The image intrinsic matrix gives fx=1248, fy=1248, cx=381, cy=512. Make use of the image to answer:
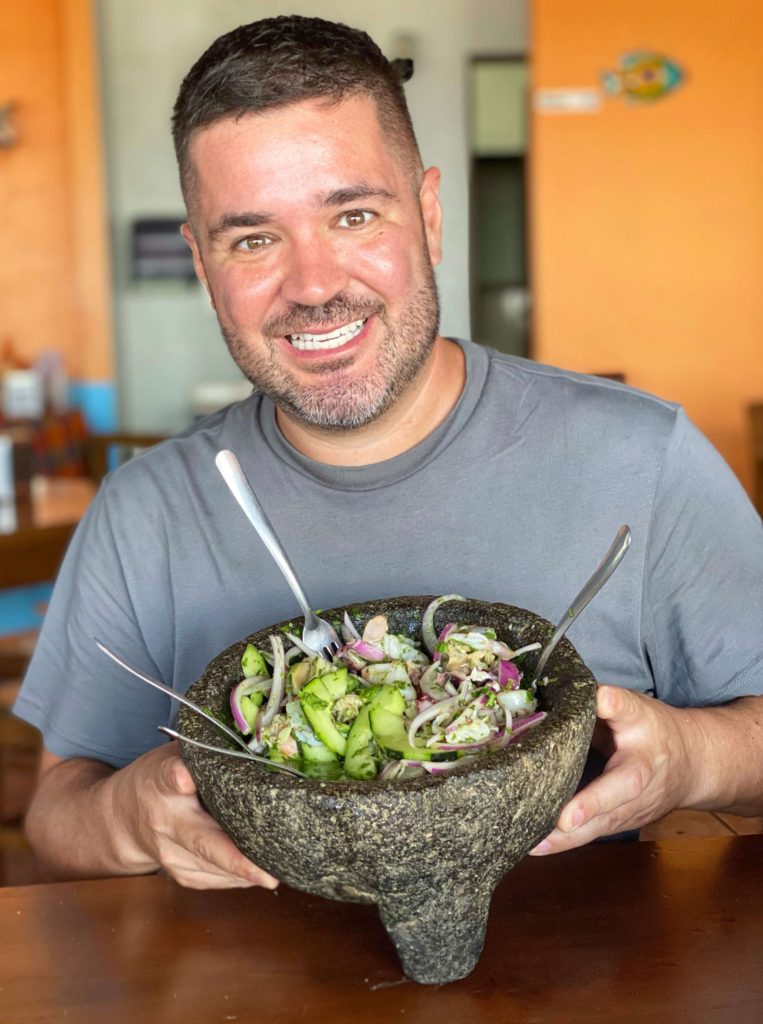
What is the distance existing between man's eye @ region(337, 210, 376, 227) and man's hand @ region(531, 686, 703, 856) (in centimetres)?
56

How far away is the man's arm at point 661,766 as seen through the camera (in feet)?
3.06

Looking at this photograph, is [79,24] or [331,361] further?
[79,24]

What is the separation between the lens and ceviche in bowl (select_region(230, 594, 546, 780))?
84 cm

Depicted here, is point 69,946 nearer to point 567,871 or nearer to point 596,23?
point 567,871

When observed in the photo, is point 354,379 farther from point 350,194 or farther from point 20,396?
point 20,396

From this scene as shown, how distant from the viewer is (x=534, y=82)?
402 cm

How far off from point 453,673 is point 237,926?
26 cm

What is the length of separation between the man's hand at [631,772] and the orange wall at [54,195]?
4907mm

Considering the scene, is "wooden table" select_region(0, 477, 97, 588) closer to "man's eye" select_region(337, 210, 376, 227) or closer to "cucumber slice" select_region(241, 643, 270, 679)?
"man's eye" select_region(337, 210, 376, 227)

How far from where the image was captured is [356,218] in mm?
1280

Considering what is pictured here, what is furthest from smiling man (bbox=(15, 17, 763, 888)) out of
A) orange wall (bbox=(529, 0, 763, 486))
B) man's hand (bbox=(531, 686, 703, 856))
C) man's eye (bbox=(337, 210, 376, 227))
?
orange wall (bbox=(529, 0, 763, 486))

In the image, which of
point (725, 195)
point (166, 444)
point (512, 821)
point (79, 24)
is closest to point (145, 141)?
point (79, 24)

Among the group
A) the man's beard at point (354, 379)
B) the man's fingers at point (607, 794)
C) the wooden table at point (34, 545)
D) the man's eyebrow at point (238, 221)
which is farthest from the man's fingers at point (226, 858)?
the wooden table at point (34, 545)

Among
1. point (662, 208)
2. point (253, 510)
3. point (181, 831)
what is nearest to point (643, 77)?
point (662, 208)
